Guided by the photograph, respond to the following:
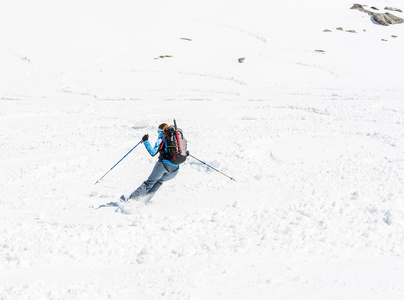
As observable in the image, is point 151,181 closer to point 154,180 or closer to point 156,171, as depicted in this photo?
point 154,180

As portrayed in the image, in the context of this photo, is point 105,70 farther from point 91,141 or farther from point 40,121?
point 91,141

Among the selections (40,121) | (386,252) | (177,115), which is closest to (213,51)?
(177,115)

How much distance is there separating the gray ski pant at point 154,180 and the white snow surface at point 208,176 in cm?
32

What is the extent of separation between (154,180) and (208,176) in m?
1.98

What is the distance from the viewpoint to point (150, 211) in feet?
25.8

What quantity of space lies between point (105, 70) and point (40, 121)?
30.5 feet

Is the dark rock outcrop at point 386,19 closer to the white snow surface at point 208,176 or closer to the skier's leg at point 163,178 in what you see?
the white snow surface at point 208,176

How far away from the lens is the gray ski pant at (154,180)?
793cm

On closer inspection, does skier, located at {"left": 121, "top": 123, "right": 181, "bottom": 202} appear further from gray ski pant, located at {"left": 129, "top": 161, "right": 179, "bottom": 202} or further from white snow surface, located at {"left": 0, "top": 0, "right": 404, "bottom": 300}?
white snow surface, located at {"left": 0, "top": 0, "right": 404, "bottom": 300}

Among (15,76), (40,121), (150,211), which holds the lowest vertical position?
(15,76)

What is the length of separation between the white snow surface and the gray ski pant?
317 millimetres

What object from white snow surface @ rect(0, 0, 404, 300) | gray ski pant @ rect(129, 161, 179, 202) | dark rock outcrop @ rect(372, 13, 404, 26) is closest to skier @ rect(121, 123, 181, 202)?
gray ski pant @ rect(129, 161, 179, 202)

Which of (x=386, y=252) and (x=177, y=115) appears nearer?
(x=386, y=252)

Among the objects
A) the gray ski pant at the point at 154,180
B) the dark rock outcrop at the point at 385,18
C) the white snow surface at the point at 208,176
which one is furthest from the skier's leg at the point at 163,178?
the dark rock outcrop at the point at 385,18
